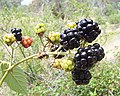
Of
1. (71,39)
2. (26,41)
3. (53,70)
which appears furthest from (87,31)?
(53,70)

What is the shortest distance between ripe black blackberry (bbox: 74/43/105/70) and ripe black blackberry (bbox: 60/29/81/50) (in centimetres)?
2

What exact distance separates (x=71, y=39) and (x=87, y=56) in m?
0.05

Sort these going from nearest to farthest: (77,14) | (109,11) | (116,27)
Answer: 1. (77,14)
2. (116,27)
3. (109,11)

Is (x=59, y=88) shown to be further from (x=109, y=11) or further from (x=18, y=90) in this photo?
(x=109, y=11)

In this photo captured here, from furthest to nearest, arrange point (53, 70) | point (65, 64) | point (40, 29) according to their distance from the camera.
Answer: point (53, 70), point (40, 29), point (65, 64)

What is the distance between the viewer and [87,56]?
23.1 inches

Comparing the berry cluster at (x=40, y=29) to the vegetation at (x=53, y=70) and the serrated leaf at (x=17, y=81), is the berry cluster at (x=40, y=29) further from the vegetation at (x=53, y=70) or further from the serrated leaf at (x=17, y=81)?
the vegetation at (x=53, y=70)

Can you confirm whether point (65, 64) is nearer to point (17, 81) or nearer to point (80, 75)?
point (80, 75)

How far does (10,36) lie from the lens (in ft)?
2.24

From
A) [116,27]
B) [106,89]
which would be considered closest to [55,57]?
[106,89]

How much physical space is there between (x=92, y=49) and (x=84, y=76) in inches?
2.5

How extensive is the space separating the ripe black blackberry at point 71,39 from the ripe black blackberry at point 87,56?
2 cm

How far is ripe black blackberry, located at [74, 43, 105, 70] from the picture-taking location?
1.88 ft

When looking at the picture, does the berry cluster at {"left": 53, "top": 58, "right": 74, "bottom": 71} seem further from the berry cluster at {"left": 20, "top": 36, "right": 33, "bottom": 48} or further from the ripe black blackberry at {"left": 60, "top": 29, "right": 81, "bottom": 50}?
the berry cluster at {"left": 20, "top": 36, "right": 33, "bottom": 48}
